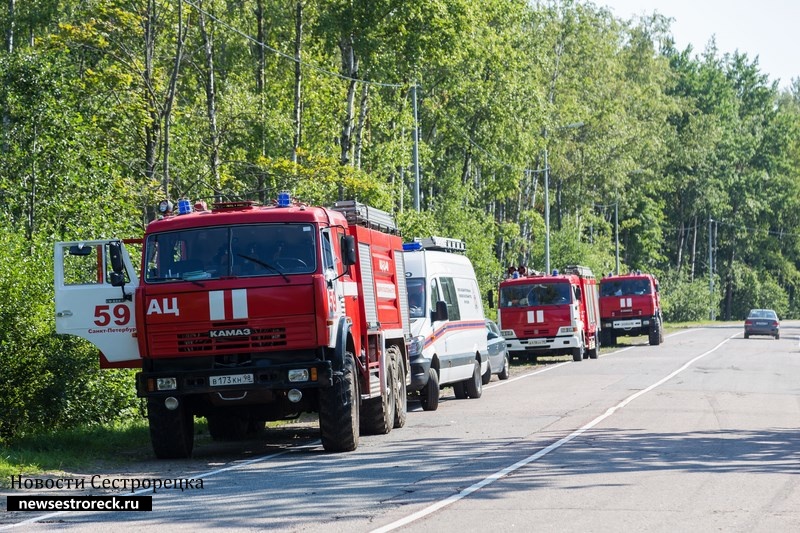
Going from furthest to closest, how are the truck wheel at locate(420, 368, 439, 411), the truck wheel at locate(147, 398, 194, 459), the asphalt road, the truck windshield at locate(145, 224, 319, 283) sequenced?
the truck wheel at locate(420, 368, 439, 411)
the truck wheel at locate(147, 398, 194, 459)
the truck windshield at locate(145, 224, 319, 283)
the asphalt road

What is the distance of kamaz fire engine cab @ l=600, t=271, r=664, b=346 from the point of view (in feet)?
160

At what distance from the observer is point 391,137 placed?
169 ft

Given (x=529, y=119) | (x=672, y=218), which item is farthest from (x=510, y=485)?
(x=672, y=218)

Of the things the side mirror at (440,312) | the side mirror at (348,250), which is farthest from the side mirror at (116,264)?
the side mirror at (440,312)

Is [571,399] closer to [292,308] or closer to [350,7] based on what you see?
[292,308]

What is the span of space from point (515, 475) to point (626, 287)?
37393 millimetres

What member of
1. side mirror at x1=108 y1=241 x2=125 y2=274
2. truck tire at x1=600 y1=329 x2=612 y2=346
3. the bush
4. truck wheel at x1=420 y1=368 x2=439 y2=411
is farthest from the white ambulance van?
the bush

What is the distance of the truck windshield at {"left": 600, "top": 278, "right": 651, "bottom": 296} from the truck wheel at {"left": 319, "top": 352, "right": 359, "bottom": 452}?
34.8 meters

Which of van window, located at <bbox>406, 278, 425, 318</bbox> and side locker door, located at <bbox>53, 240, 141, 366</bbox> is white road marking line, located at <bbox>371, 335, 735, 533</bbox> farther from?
side locker door, located at <bbox>53, 240, 141, 366</bbox>

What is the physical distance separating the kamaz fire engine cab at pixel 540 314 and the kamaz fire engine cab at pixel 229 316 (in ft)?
72.7

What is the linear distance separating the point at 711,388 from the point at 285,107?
24242 mm

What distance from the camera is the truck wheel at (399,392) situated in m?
18.1

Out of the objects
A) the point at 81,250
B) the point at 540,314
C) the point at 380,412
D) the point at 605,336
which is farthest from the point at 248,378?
the point at 605,336

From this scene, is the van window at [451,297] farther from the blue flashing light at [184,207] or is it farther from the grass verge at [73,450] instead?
the blue flashing light at [184,207]
